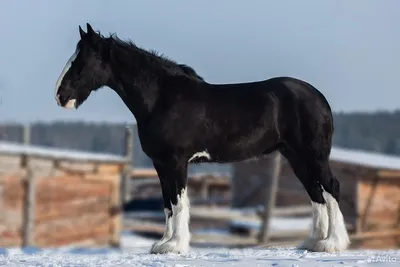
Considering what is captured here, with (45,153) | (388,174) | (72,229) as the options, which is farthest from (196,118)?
(388,174)

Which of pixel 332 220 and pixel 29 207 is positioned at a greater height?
pixel 332 220

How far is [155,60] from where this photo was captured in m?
4.64

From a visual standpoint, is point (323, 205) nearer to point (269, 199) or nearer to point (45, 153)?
point (269, 199)

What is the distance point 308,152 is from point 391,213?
8.92m

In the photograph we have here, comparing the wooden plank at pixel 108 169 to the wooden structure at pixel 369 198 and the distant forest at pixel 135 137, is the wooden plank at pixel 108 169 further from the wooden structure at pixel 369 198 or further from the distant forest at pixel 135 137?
the wooden structure at pixel 369 198

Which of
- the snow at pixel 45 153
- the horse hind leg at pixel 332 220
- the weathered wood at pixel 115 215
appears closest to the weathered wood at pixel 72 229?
the weathered wood at pixel 115 215

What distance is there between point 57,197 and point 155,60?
6.84 metres

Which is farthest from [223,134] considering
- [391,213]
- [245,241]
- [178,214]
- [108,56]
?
[391,213]

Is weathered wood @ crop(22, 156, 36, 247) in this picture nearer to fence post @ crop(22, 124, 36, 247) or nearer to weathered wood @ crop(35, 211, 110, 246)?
fence post @ crop(22, 124, 36, 247)

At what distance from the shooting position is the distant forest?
2120 cm

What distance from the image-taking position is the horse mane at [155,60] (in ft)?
15.1

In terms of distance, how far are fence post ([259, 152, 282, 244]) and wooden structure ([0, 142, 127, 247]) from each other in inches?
108

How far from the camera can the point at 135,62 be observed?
4574 mm

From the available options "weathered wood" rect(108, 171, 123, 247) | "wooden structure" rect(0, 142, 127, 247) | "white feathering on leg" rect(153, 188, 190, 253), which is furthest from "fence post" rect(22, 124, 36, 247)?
"white feathering on leg" rect(153, 188, 190, 253)
